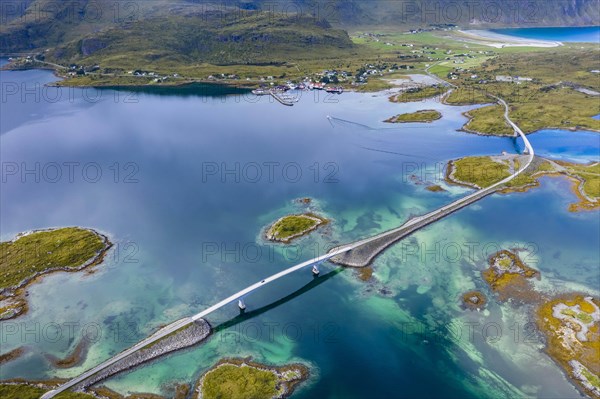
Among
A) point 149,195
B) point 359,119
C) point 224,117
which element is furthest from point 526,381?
point 224,117

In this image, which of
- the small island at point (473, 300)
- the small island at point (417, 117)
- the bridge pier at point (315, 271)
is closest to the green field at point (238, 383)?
the bridge pier at point (315, 271)

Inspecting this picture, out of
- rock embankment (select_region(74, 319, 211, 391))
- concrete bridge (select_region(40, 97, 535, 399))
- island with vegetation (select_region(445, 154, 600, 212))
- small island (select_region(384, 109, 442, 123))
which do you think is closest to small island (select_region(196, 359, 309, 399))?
rock embankment (select_region(74, 319, 211, 391))

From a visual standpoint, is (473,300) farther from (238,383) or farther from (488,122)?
(488,122)

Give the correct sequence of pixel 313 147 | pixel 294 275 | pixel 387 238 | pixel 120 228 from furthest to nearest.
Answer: pixel 313 147
pixel 120 228
pixel 387 238
pixel 294 275

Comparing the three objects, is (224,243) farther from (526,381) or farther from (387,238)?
(526,381)

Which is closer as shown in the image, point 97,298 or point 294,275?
point 97,298

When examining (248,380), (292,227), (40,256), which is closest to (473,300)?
(292,227)
